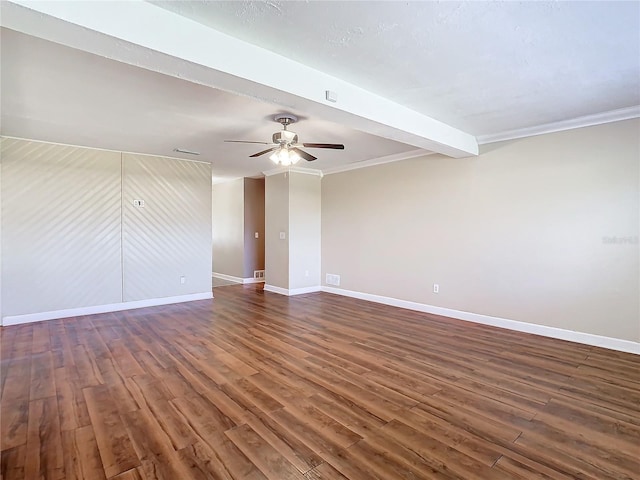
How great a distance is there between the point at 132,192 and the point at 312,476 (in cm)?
539

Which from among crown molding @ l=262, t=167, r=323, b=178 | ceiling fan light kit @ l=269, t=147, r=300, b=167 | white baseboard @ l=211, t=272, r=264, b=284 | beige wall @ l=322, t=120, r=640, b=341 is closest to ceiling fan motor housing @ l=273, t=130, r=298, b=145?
ceiling fan light kit @ l=269, t=147, r=300, b=167

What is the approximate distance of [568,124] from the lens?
3.95 meters

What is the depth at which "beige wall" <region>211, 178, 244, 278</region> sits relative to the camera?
8.41 meters

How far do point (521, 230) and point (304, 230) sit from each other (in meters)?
3.99

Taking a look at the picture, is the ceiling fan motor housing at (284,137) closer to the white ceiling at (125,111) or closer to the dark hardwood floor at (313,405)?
the white ceiling at (125,111)

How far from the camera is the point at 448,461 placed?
1896mm

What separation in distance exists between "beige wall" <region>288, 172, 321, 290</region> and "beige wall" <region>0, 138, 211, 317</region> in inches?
65.1

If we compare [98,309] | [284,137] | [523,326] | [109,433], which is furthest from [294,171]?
[109,433]

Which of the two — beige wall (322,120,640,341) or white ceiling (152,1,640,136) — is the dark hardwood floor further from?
white ceiling (152,1,640,136)

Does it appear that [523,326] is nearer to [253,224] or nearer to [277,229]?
[277,229]

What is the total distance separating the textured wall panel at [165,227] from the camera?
18.5ft

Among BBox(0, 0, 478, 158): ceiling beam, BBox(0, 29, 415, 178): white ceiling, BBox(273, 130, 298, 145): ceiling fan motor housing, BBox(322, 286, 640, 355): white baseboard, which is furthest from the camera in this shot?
BBox(273, 130, 298, 145): ceiling fan motor housing

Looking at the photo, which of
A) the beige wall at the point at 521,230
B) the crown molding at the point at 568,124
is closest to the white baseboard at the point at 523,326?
the beige wall at the point at 521,230

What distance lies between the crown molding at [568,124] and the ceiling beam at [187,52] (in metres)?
2.13
